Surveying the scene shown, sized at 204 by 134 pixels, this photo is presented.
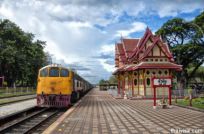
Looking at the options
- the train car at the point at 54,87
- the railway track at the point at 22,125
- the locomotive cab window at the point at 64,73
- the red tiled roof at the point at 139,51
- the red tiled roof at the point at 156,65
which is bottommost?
the railway track at the point at 22,125

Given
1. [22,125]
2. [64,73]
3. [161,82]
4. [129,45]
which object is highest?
[129,45]

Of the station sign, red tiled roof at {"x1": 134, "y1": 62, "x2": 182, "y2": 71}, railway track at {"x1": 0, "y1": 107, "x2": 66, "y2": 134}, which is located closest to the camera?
railway track at {"x1": 0, "y1": 107, "x2": 66, "y2": 134}

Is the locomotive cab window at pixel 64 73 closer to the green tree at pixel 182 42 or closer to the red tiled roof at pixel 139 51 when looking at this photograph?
the red tiled roof at pixel 139 51

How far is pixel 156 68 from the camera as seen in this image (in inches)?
1540

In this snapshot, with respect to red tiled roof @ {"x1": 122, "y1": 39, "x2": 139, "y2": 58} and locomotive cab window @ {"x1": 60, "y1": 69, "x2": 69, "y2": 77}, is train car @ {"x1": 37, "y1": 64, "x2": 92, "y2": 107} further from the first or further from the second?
red tiled roof @ {"x1": 122, "y1": 39, "x2": 139, "y2": 58}

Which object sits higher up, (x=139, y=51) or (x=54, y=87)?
(x=139, y=51)

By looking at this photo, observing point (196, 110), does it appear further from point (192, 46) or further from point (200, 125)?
point (192, 46)

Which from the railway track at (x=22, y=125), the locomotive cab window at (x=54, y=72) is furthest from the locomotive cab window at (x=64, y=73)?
the railway track at (x=22, y=125)

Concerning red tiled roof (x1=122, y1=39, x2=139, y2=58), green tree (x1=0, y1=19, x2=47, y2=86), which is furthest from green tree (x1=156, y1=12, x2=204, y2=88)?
green tree (x1=0, y1=19, x2=47, y2=86)

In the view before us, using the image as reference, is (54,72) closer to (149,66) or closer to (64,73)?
(64,73)

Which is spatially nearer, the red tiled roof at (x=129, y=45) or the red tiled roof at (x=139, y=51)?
the red tiled roof at (x=139, y=51)

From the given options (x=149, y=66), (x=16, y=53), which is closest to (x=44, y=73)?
(x=149, y=66)

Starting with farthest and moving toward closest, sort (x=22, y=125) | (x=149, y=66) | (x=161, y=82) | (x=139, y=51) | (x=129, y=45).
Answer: (x=129, y=45), (x=139, y=51), (x=149, y=66), (x=161, y=82), (x=22, y=125)

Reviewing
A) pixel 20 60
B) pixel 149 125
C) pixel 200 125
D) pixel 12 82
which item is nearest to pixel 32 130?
pixel 149 125
